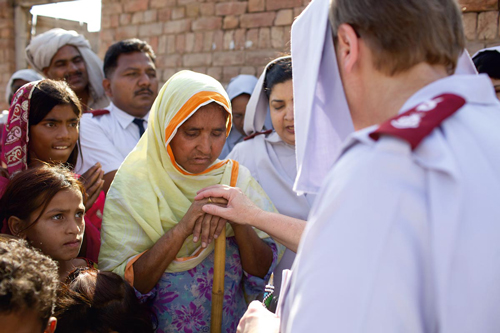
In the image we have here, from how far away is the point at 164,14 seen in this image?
23.5 ft

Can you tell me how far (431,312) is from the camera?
0.79 meters

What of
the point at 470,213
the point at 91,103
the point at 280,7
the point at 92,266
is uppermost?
the point at 280,7

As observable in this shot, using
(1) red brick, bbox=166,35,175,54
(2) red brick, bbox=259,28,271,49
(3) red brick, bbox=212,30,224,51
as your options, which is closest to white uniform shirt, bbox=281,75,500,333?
(2) red brick, bbox=259,28,271,49

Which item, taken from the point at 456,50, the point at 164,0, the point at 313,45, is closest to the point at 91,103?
the point at 164,0

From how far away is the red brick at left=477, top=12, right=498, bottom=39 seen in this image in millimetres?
4844

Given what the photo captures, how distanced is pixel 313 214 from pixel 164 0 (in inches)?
275

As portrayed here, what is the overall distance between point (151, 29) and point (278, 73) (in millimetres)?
4890

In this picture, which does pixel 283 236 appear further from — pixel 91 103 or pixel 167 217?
pixel 91 103

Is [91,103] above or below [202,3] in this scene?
below

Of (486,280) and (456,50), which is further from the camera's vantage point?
(456,50)

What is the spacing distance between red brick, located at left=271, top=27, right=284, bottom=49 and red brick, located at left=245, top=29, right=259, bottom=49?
25cm

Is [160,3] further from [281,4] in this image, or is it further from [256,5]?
[281,4]

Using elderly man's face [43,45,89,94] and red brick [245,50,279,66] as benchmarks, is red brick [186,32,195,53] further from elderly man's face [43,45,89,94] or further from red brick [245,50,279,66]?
elderly man's face [43,45,89,94]

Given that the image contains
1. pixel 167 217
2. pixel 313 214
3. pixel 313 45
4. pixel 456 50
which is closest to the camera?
pixel 313 214
